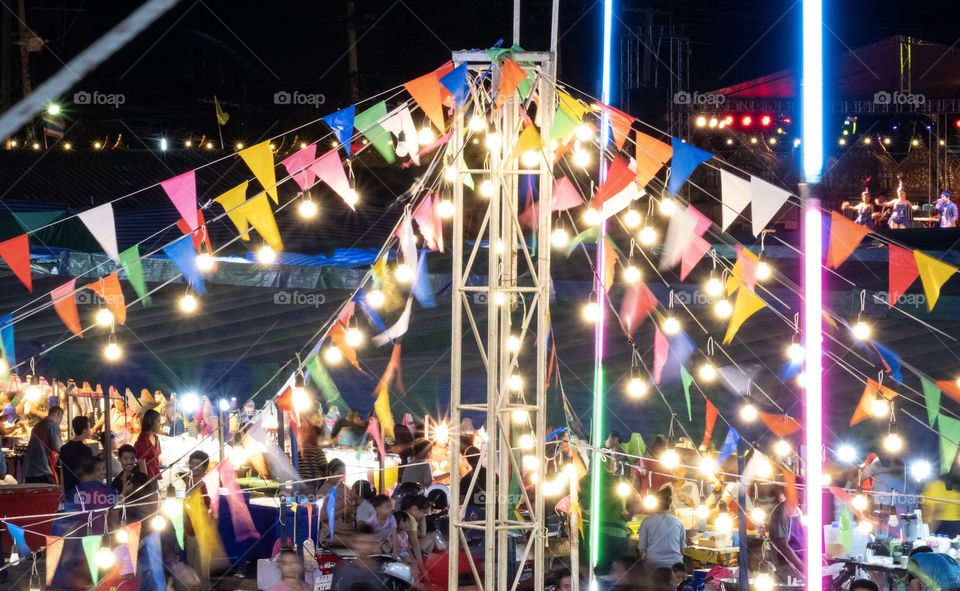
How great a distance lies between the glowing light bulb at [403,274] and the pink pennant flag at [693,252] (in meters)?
1.84

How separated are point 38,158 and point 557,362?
1169 centimetres

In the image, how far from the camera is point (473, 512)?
31.8 ft

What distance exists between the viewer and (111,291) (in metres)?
7.35

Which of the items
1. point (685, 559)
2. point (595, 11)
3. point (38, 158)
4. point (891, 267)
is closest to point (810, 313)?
point (891, 267)

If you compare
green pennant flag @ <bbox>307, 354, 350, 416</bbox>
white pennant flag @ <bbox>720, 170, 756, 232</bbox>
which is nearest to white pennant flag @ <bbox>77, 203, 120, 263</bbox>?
green pennant flag @ <bbox>307, 354, 350, 416</bbox>

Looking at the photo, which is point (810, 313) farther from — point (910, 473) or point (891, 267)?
point (910, 473)

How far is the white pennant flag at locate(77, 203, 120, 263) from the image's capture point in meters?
6.55

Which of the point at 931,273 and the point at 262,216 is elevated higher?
the point at 262,216

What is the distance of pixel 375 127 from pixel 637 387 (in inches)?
110

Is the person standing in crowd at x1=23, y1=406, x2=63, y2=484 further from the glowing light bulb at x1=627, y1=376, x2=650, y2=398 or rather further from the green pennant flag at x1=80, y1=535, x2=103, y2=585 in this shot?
the glowing light bulb at x1=627, y1=376, x2=650, y2=398

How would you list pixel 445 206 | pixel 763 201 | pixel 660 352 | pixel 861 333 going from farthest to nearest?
1. pixel 445 206
2. pixel 660 352
3. pixel 861 333
4. pixel 763 201

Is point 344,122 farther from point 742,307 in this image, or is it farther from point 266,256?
→ point 266,256

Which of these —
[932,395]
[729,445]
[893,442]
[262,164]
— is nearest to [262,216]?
[262,164]

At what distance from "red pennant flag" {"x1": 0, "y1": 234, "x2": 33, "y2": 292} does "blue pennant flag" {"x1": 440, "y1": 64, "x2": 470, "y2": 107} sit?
8.11 feet
